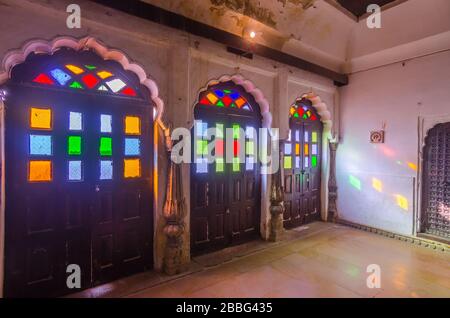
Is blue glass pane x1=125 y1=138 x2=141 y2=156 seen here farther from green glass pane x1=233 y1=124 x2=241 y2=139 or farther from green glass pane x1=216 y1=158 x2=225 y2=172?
green glass pane x1=233 y1=124 x2=241 y2=139

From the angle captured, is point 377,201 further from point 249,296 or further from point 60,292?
point 60,292

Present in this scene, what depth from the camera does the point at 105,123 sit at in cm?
340

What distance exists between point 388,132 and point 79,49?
Answer: 5776 mm

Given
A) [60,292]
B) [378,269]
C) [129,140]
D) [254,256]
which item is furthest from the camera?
[254,256]

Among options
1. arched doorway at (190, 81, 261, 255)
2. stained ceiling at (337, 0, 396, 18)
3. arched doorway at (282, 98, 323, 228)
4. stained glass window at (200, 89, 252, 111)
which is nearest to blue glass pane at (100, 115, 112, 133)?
arched doorway at (190, 81, 261, 255)

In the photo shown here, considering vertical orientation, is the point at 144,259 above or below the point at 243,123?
below

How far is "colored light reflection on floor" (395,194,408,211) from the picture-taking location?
17.2 feet

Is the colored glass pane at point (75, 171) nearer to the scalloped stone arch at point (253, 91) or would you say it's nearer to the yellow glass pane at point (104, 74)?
the yellow glass pane at point (104, 74)

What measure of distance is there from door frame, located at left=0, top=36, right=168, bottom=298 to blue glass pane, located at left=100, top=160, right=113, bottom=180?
0.59 meters

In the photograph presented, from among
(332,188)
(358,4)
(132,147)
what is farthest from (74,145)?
(358,4)

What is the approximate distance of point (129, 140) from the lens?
3.59 meters
